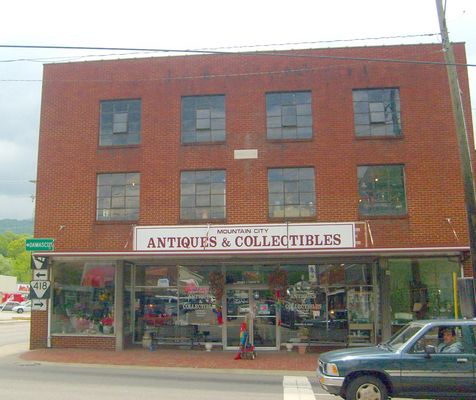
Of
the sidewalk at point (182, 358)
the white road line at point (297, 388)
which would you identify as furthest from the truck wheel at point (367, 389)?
the sidewalk at point (182, 358)

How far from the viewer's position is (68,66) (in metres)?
21.4

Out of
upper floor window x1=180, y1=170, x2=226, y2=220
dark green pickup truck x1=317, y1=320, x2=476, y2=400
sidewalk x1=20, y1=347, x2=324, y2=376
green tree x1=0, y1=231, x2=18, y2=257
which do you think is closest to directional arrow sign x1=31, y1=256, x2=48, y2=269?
sidewalk x1=20, y1=347, x2=324, y2=376

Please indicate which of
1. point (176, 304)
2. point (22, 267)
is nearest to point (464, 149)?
point (176, 304)

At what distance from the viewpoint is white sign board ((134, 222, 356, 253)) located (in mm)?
18781

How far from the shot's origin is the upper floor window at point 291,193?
19578 millimetres

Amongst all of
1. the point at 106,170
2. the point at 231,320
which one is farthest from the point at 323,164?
the point at 106,170

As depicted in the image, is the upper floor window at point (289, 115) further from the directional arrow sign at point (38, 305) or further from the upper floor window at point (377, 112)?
the directional arrow sign at point (38, 305)

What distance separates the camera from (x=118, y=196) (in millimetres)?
20406

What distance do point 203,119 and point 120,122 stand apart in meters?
3.10

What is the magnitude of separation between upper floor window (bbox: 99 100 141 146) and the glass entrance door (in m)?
6.75

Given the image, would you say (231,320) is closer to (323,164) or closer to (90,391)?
(323,164)

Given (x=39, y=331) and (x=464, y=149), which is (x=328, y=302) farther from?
(x=39, y=331)

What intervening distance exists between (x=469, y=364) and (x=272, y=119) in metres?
12.7

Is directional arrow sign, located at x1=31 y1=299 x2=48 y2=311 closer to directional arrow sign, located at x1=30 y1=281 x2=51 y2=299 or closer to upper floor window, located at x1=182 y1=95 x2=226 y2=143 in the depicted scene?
directional arrow sign, located at x1=30 y1=281 x2=51 y2=299
